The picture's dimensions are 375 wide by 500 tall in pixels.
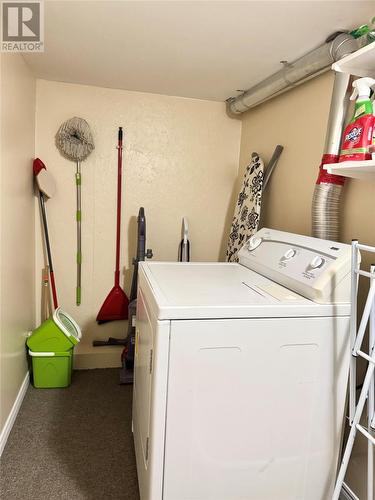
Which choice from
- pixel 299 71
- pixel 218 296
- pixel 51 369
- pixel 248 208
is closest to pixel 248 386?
pixel 218 296

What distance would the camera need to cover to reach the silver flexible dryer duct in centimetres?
162

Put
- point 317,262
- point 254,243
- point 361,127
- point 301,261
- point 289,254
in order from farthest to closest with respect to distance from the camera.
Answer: point 254,243 < point 289,254 < point 301,261 < point 317,262 < point 361,127

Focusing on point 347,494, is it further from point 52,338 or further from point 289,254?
point 52,338

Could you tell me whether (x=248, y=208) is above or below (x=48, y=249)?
above

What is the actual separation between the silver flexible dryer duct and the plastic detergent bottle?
0.84 ft

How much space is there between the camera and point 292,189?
7.43 ft

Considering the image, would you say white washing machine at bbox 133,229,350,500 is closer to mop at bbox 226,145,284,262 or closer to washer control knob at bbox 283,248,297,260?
washer control knob at bbox 283,248,297,260

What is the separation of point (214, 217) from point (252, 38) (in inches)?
61.4

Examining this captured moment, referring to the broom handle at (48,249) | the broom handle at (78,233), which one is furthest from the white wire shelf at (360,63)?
the broom handle at (48,249)

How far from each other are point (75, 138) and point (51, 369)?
165cm

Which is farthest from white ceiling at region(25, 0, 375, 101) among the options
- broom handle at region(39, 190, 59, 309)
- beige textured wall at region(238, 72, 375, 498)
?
broom handle at region(39, 190, 59, 309)

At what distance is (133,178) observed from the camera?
2.97 m

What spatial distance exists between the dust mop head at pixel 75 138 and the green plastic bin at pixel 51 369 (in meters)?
1.43

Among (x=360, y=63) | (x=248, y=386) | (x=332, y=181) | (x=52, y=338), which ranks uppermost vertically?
(x=360, y=63)
